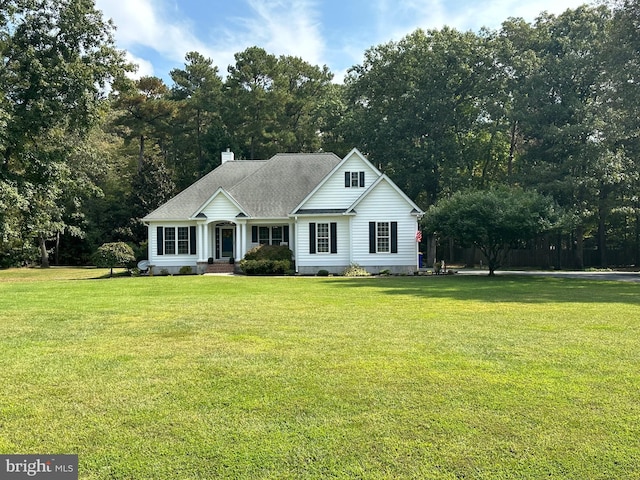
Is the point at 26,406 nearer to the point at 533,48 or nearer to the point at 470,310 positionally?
the point at 470,310

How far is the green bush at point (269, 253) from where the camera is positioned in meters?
26.1

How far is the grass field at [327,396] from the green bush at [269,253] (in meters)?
16.6

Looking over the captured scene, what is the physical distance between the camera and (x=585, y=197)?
33500 mm

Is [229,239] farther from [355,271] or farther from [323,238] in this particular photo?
[355,271]

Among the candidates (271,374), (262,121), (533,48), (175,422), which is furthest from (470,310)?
(262,121)

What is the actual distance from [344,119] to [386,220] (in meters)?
16.1

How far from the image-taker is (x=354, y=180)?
26.7 metres

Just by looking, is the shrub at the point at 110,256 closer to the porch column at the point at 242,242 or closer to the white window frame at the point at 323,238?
the porch column at the point at 242,242

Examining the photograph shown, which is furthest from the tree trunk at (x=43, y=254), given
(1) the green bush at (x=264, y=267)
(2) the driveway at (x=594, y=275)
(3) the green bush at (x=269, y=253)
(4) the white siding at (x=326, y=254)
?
(2) the driveway at (x=594, y=275)

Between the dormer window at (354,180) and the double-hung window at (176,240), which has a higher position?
the dormer window at (354,180)

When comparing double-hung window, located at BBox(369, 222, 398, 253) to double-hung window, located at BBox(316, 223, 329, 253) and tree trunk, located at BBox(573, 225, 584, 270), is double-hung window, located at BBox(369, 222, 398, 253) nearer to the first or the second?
double-hung window, located at BBox(316, 223, 329, 253)

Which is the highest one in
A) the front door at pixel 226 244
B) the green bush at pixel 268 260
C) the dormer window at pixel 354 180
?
the dormer window at pixel 354 180

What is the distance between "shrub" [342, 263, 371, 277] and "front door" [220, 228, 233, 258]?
776 centimetres

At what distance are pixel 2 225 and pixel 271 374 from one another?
23.7 metres
